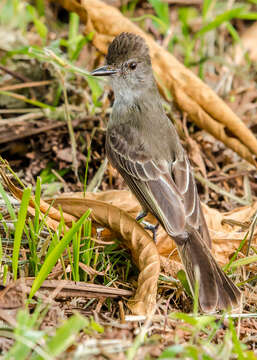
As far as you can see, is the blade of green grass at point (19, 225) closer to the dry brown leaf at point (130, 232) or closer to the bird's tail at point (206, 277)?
the dry brown leaf at point (130, 232)

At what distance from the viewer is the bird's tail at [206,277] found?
3638 mm

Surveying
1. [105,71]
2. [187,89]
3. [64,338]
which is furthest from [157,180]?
[64,338]

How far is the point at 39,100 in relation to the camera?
636 cm

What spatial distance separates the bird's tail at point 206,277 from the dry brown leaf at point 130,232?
0.22m

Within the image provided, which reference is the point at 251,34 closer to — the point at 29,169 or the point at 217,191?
the point at 217,191

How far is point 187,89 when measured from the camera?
19.8 ft

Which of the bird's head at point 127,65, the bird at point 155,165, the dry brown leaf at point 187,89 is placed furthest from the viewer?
the dry brown leaf at point 187,89

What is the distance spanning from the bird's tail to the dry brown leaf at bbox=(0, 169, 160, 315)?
0.74 ft

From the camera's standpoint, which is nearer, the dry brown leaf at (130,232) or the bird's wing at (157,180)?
the dry brown leaf at (130,232)

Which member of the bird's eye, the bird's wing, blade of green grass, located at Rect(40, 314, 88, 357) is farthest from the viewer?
the bird's eye

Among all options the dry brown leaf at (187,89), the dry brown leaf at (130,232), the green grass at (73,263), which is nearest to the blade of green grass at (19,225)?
the green grass at (73,263)

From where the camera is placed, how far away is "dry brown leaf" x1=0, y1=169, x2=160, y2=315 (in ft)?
12.2

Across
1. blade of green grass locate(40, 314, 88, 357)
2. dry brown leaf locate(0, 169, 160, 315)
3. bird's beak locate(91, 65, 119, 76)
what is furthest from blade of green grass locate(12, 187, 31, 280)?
bird's beak locate(91, 65, 119, 76)

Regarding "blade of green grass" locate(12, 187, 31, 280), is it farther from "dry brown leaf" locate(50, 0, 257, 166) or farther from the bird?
"dry brown leaf" locate(50, 0, 257, 166)
